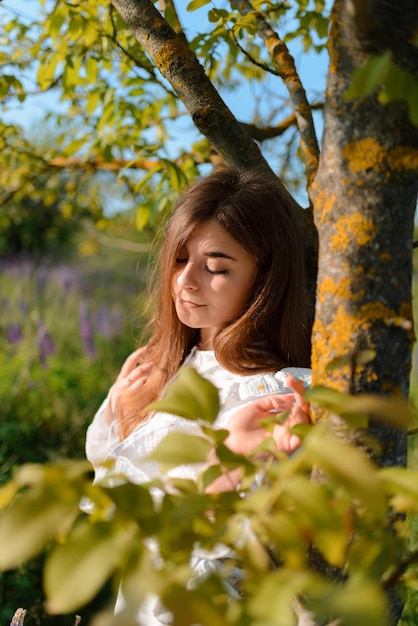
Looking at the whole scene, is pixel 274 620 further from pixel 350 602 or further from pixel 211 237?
pixel 211 237

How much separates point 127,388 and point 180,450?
105 cm

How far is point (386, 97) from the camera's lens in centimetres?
53

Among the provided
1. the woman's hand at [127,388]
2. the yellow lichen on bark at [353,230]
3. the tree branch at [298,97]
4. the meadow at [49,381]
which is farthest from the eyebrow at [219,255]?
the meadow at [49,381]

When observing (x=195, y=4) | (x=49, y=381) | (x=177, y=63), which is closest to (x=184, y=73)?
(x=177, y=63)

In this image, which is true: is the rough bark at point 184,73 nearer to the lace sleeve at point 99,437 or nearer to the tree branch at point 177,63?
the tree branch at point 177,63

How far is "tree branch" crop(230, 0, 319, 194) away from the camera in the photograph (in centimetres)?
126

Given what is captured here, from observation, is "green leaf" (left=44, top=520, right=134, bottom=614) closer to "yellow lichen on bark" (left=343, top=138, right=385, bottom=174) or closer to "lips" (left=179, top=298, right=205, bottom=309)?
"yellow lichen on bark" (left=343, top=138, right=385, bottom=174)

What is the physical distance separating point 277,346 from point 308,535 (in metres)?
0.71

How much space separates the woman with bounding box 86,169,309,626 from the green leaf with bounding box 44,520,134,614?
72 cm

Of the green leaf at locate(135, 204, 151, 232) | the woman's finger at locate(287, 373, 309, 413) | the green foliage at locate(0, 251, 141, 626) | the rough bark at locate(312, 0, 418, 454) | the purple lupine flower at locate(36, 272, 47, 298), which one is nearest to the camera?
the rough bark at locate(312, 0, 418, 454)

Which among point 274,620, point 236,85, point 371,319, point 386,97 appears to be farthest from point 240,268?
point 236,85

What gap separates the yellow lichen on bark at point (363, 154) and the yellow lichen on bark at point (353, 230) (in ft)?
0.16

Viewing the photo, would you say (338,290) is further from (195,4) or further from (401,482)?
(195,4)

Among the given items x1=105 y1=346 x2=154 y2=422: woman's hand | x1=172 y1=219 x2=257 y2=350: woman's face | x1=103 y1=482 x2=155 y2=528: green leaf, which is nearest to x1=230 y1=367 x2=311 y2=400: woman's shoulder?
x1=172 y1=219 x2=257 y2=350: woman's face
